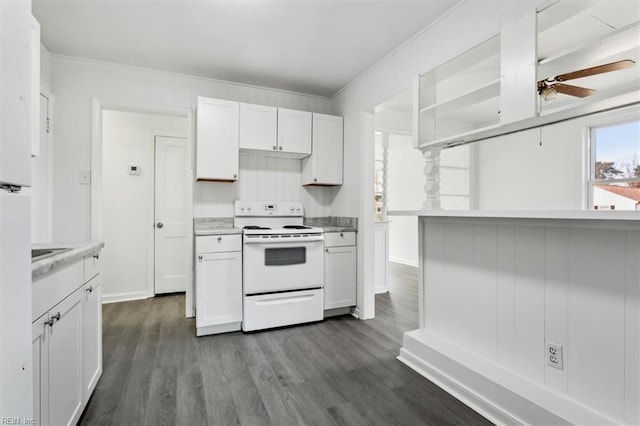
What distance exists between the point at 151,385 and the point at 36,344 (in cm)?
110

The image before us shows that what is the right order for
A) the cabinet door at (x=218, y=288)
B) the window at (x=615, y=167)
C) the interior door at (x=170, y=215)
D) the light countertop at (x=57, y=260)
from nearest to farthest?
the light countertop at (x=57, y=260) → the cabinet door at (x=218, y=288) → the window at (x=615, y=167) → the interior door at (x=170, y=215)

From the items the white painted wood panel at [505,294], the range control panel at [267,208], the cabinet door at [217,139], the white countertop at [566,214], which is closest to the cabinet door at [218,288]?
the range control panel at [267,208]

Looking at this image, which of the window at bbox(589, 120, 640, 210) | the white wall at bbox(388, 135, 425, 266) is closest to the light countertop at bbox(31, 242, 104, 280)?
the window at bbox(589, 120, 640, 210)

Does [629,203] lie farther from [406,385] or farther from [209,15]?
[209,15]

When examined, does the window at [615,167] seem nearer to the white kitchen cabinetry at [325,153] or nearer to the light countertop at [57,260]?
the white kitchen cabinetry at [325,153]

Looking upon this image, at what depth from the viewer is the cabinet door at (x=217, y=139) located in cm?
306

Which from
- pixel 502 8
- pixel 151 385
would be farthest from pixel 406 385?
pixel 502 8

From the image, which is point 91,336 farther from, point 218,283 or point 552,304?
point 552,304

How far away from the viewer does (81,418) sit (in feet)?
5.44

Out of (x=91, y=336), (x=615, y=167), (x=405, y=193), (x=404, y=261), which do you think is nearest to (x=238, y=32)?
(x=91, y=336)

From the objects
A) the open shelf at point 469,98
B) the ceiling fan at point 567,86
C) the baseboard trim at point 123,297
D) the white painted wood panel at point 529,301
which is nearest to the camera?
the white painted wood panel at point 529,301

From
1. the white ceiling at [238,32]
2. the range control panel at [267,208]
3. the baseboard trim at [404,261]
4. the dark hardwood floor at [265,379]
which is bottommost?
the dark hardwood floor at [265,379]

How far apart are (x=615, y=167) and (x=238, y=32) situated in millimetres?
4523

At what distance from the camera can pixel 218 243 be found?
112 inches
